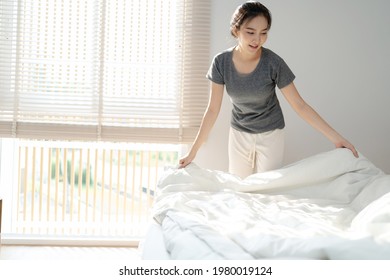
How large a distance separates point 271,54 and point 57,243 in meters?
1.89

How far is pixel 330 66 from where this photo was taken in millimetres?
3217

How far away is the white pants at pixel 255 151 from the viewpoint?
2.60 meters

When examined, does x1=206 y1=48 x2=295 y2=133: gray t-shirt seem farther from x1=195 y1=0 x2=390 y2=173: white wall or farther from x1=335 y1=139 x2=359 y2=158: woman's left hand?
x1=195 y1=0 x2=390 y2=173: white wall

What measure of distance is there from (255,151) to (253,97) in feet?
1.03

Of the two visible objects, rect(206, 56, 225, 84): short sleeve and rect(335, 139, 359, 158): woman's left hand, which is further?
rect(206, 56, 225, 84): short sleeve

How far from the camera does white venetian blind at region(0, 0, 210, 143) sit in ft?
10.1

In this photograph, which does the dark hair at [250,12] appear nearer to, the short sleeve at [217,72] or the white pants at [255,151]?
the short sleeve at [217,72]

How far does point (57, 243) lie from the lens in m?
3.24

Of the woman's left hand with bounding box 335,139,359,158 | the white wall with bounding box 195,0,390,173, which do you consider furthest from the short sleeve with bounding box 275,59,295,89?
the white wall with bounding box 195,0,390,173

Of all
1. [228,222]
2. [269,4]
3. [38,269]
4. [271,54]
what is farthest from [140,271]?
[269,4]

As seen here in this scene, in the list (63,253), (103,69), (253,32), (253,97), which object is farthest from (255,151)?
(63,253)

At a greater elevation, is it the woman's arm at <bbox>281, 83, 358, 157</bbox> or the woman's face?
the woman's face

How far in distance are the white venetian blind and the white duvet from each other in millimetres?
941

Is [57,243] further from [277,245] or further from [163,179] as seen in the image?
[277,245]
